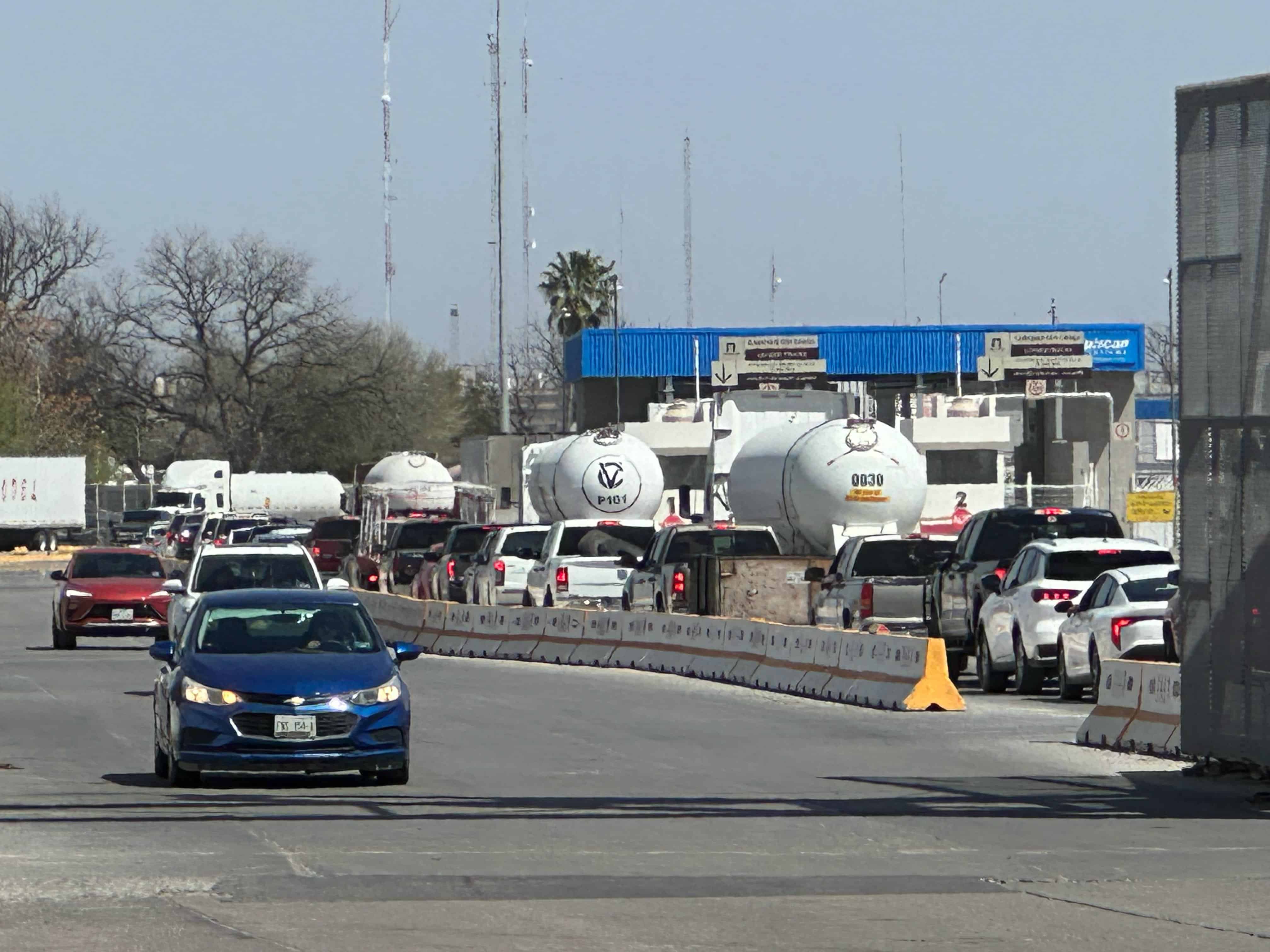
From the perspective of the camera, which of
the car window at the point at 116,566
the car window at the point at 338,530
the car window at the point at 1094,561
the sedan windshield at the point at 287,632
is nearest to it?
the sedan windshield at the point at 287,632

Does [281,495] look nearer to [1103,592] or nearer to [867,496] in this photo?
[867,496]

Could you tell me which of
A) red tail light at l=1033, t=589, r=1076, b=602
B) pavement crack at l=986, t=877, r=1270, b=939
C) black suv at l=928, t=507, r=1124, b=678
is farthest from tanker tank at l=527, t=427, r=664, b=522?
pavement crack at l=986, t=877, r=1270, b=939

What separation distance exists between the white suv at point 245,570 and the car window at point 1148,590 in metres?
10.5

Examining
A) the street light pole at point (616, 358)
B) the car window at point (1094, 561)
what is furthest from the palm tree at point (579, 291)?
the car window at point (1094, 561)

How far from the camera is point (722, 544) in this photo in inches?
1259

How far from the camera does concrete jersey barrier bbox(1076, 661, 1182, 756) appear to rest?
55.0 feet

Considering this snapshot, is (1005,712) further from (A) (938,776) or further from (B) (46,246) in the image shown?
(B) (46,246)

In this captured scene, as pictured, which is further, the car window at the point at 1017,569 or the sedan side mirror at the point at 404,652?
the car window at the point at 1017,569

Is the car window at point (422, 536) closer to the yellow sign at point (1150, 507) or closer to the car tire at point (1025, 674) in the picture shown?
the yellow sign at point (1150, 507)

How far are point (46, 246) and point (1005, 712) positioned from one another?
8723 cm

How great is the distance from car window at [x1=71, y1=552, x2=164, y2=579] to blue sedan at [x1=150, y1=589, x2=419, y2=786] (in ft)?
59.3

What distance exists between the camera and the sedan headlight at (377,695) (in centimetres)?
1476

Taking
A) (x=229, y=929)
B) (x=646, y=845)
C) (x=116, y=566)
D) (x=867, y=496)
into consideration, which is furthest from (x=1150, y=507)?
(x=229, y=929)

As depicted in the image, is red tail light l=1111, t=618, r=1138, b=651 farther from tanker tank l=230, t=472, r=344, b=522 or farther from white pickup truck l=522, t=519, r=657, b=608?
tanker tank l=230, t=472, r=344, b=522
